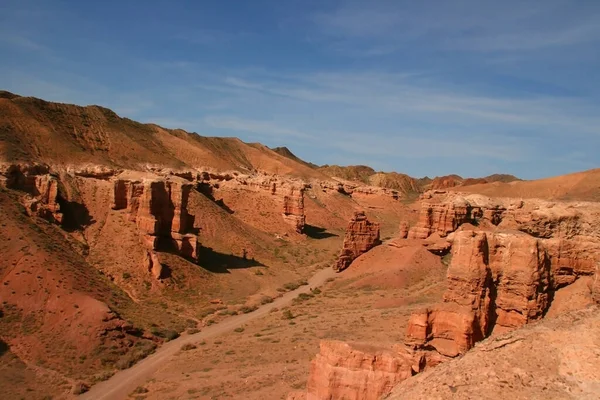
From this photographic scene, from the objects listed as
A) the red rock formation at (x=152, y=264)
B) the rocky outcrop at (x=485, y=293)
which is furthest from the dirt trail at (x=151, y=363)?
the rocky outcrop at (x=485, y=293)

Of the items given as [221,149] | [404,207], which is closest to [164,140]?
[221,149]

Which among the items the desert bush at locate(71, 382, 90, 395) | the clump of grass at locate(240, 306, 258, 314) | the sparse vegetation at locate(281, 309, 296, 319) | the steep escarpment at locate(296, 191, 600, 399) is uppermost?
the steep escarpment at locate(296, 191, 600, 399)

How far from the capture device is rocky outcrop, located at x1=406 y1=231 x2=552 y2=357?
15470 millimetres

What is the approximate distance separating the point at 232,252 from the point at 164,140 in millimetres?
67900

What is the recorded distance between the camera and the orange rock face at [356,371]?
13.9m

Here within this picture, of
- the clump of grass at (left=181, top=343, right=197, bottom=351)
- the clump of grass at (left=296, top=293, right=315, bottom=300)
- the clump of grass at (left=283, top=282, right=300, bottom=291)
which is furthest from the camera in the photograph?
the clump of grass at (left=283, top=282, right=300, bottom=291)

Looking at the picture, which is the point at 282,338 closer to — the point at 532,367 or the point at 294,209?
the point at 532,367

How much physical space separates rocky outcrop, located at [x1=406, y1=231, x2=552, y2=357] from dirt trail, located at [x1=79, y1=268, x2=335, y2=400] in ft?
50.1

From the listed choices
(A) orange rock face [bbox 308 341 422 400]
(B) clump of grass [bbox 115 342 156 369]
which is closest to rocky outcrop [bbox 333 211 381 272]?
(B) clump of grass [bbox 115 342 156 369]

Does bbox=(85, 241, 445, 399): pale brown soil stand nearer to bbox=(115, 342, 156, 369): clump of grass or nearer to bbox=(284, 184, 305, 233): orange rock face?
bbox=(115, 342, 156, 369): clump of grass

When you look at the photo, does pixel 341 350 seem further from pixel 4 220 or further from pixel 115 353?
pixel 4 220

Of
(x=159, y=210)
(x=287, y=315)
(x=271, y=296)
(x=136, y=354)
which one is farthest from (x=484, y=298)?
(x=159, y=210)

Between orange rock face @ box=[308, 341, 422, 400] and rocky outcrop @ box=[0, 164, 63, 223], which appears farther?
rocky outcrop @ box=[0, 164, 63, 223]

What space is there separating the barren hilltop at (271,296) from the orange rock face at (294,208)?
0.20 metres
